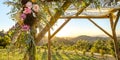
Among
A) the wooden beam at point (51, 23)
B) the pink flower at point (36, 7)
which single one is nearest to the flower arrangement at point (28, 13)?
the pink flower at point (36, 7)

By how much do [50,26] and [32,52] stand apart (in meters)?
0.45

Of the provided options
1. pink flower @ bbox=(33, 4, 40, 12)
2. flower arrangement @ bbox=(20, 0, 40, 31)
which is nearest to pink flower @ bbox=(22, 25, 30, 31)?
flower arrangement @ bbox=(20, 0, 40, 31)

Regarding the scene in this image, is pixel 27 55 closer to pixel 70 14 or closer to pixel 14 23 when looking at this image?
pixel 14 23

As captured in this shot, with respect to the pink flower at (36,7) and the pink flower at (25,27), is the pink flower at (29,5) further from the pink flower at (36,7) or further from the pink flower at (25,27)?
the pink flower at (25,27)

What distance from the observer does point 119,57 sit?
21.0 feet

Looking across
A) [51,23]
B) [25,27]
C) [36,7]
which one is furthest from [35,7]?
[51,23]

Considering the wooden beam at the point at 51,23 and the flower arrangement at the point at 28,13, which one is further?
the wooden beam at the point at 51,23

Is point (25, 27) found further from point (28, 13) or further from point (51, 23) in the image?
point (51, 23)

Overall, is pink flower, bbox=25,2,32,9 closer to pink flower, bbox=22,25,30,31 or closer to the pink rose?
the pink rose

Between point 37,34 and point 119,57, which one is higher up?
point 37,34

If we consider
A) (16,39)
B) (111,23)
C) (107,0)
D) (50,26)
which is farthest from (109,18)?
(16,39)

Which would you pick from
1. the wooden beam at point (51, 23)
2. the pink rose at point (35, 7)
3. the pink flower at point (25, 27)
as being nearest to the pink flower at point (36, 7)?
the pink rose at point (35, 7)

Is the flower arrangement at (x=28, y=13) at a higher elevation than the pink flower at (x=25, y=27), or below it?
higher

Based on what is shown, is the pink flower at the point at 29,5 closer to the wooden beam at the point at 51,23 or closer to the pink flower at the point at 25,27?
the pink flower at the point at 25,27
